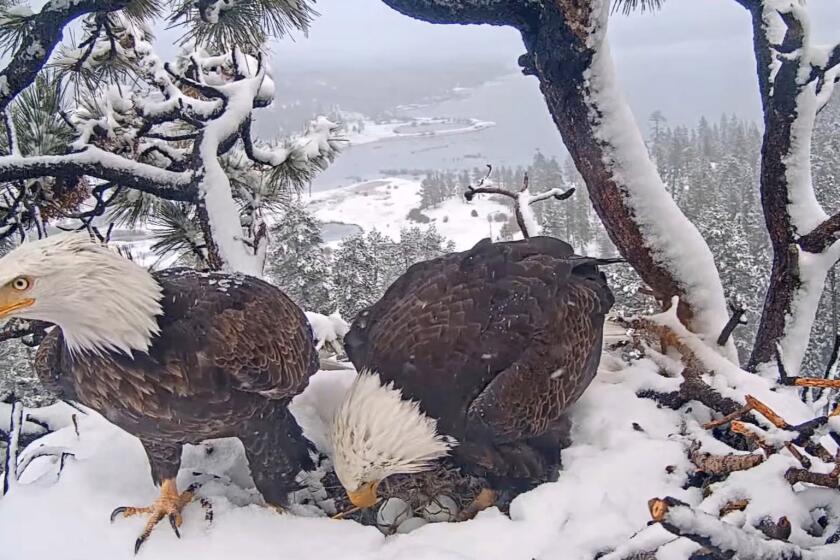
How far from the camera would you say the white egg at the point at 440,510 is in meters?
2.31

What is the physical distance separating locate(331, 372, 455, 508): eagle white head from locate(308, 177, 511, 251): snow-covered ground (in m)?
37.3

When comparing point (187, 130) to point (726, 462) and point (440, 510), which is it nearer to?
point (440, 510)

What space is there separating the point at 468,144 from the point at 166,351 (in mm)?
70009

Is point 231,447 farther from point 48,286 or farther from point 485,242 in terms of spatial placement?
point 485,242

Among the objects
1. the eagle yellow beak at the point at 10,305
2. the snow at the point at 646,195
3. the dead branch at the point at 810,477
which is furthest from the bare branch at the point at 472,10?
the dead branch at the point at 810,477

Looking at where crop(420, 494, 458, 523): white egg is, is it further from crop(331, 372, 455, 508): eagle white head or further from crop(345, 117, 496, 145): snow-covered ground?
crop(345, 117, 496, 145): snow-covered ground

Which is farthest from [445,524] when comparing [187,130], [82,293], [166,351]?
[187,130]

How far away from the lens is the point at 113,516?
2049 millimetres

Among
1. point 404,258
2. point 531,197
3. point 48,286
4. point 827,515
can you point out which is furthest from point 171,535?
point 404,258

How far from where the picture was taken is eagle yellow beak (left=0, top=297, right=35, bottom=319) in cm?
162

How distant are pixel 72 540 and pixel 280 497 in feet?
1.98

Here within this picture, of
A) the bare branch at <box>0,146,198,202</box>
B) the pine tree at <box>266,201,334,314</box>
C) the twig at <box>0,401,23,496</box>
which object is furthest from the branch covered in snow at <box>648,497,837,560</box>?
the pine tree at <box>266,201,334,314</box>

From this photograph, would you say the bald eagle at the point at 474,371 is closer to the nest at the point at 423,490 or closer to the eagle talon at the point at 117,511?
the nest at the point at 423,490

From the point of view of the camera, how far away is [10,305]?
1.63 metres
